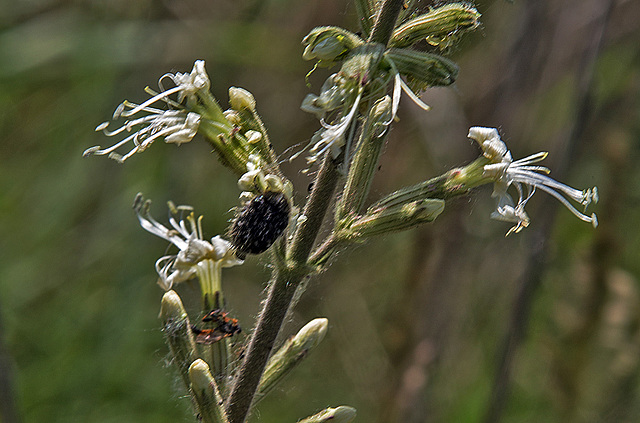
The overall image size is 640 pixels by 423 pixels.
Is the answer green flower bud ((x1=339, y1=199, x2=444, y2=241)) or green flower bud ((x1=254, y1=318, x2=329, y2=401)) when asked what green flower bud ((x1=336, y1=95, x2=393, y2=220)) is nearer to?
green flower bud ((x1=339, y1=199, x2=444, y2=241))

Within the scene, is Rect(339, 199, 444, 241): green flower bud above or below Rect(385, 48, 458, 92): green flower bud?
below

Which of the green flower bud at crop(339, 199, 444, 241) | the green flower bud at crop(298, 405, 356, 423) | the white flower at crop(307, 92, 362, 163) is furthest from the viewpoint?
the green flower bud at crop(298, 405, 356, 423)

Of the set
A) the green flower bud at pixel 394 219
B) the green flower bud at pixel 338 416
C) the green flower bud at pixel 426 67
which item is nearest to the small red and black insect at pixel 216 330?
the green flower bud at pixel 338 416

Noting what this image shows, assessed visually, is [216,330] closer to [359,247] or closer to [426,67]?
[426,67]

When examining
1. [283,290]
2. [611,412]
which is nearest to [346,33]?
[283,290]

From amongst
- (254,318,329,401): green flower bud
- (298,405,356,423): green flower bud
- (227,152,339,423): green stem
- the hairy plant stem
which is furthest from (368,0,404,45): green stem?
(298,405,356,423): green flower bud

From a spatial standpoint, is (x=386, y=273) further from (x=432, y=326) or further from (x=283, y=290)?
(x=283, y=290)
